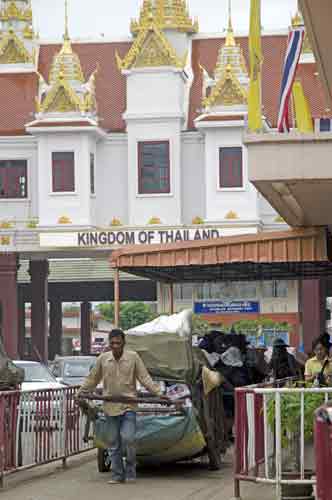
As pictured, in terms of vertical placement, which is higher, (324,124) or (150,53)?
(150,53)

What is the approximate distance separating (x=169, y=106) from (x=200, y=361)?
96.6 feet

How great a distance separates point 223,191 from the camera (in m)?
45.0

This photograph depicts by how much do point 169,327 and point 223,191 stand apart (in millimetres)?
28322

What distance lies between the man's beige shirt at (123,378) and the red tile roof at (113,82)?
31.0m

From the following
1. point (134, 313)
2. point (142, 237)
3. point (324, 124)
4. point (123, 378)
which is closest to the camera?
point (123, 378)

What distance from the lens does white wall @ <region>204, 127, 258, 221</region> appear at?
4475 centimetres

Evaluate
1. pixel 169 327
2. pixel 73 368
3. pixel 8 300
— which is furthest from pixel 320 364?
pixel 8 300

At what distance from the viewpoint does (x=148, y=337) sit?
54.7ft

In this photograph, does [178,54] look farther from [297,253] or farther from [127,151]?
[297,253]

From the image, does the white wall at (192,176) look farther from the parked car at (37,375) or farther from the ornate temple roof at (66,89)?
the parked car at (37,375)

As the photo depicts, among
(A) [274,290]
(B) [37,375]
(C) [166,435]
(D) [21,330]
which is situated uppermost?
(A) [274,290]

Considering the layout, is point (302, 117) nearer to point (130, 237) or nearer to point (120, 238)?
point (120, 238)

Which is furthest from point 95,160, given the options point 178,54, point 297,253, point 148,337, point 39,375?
point 148,337

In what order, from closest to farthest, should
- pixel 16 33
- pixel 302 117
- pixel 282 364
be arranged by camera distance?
pixel 302 117 → pixel 282 364 → pixel 16 33
